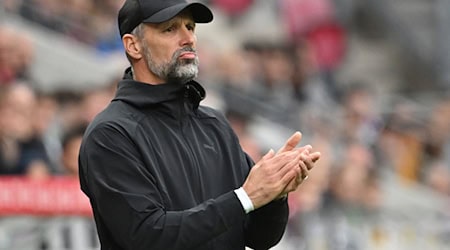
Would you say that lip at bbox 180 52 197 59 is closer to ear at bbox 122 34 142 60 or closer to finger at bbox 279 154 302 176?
ear at bbox 122 34 142 60

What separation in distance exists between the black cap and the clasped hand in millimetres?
611

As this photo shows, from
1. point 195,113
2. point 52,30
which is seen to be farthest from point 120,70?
point 195,113

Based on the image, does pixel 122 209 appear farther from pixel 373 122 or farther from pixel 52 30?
pixel 373 122

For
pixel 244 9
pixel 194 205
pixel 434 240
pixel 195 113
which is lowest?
pixel 434 240

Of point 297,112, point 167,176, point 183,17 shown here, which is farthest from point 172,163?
point 297,112

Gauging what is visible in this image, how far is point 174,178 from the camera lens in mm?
4410

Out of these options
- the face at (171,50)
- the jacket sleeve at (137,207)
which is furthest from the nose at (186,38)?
the jacket sleeve at (137,207)

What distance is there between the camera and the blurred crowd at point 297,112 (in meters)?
8.95

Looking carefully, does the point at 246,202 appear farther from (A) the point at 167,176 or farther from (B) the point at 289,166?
(A) the point at 167,176

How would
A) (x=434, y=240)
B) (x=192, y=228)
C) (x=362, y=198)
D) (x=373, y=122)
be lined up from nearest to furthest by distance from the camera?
(x=192, y=228) → (x=434, y=240) → (x=362, y=198) → (x=373, y=122)

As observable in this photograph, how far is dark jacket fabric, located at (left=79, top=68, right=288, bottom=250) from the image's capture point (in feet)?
14.0

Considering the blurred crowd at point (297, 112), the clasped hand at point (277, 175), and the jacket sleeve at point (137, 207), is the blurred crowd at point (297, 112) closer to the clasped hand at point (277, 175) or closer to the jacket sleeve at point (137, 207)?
the jacket sleeve at point (137, 207)

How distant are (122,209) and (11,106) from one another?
4664 millimetres

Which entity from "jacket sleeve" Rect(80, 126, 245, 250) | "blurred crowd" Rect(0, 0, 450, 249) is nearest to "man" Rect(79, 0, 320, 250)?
"jacket sleeve" Rect(80, 126, 245, 250)
